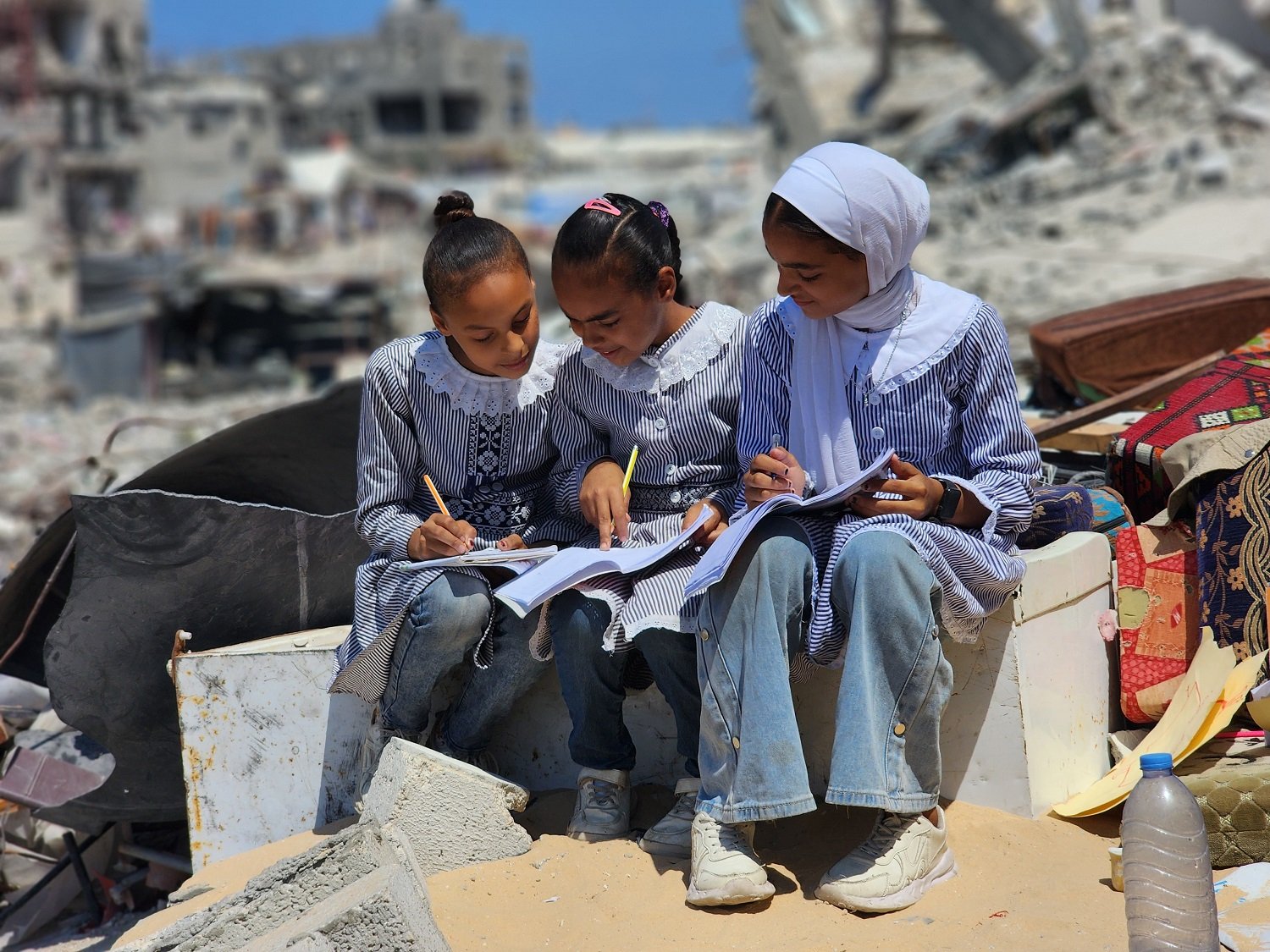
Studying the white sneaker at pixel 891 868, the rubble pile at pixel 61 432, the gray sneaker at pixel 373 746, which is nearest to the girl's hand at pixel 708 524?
the white sneaker at pixel 891 868

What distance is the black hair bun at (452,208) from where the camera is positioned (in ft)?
10.2

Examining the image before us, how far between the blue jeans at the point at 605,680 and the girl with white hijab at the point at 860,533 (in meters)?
0.16

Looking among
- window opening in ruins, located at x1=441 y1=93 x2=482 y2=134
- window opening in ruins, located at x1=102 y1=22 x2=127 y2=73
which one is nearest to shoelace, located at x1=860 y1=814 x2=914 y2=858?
window opening in ruins, located at x1=102 y1=22 x2=127 y2=73

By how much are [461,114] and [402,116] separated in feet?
10.7

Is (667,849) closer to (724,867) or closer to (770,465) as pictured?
(724,867)

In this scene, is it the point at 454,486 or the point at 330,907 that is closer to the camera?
the point at 330,907

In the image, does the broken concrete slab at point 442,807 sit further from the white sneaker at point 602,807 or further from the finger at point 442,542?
the finger at point 442,542

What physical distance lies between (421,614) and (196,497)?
89cm

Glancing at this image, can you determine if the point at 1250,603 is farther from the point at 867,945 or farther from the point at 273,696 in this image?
the point at 273,696

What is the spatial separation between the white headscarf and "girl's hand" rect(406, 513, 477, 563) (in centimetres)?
79

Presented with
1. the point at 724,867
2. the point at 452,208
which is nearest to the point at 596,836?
the point at 724,867

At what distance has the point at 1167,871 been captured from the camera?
225 cm

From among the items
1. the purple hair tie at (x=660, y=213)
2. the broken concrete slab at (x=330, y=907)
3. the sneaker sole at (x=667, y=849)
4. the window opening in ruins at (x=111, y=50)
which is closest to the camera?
the broken concrete slab at (x=330, y=907)

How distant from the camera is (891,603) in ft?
8.16
